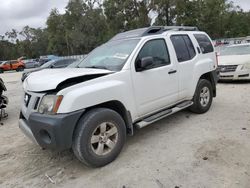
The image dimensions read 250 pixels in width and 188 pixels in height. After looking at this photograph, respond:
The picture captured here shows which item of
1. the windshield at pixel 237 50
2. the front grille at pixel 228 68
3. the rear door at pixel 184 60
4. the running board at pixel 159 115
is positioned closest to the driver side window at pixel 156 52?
the rear door at pixel 184 60

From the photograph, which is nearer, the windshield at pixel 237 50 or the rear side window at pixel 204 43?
the rear side window at pixel 204 43

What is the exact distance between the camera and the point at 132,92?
13.4ft

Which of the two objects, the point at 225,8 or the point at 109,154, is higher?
the point at 225,8

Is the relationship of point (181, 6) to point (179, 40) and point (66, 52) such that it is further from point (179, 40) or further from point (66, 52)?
point (179, 40)

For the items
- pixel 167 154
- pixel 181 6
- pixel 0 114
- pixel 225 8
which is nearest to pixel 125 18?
pixel 181 6

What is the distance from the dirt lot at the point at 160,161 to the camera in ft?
10.8

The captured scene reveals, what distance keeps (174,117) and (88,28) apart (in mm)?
52211

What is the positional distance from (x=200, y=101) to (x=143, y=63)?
224cm

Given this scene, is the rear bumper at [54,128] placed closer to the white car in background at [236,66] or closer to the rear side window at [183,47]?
the rear side window at [183,47]

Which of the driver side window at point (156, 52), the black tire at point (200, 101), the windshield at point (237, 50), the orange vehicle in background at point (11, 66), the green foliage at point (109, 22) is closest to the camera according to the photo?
the driver side window at point (156, 52)

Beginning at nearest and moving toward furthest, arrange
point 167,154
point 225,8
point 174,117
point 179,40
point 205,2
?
point 167,154
point 179,40
point 174,117
point 205,2
point 225,8

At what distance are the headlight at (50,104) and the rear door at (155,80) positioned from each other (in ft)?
4.23

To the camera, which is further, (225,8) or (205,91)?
(225,8)

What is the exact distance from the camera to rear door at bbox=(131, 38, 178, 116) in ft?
13.8
